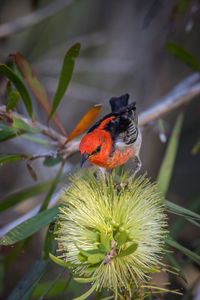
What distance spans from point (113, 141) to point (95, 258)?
0.72 metres

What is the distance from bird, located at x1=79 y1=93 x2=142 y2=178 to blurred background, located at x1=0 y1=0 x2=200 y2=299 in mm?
1080

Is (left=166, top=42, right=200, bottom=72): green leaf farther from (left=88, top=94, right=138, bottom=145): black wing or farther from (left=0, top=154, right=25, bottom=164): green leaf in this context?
(left=0, top=154, right=25, bottom=164): green leaf

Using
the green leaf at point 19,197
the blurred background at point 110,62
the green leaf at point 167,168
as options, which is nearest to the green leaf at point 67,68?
the green leaf at point 19,197

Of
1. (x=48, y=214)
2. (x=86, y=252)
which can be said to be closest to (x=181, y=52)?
(x=48, y=214)

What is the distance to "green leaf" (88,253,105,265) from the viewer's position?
78cm

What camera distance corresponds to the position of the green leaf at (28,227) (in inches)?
40.5

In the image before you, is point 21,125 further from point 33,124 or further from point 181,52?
point 181,52

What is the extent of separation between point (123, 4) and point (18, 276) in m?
3.13

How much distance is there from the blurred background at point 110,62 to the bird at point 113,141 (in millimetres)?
1080

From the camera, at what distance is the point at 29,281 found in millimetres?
1204

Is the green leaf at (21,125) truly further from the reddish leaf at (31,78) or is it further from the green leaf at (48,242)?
the green leaf at (48,242)

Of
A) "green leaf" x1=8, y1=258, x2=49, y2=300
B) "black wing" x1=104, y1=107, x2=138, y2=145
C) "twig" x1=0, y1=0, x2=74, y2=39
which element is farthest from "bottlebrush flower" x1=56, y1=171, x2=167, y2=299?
"twig" x1=0, y1=0, x2=74, y2=39

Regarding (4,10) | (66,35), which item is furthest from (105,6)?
(4,10)

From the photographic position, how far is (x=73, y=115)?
389cm
